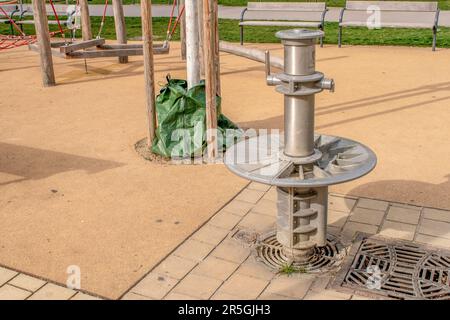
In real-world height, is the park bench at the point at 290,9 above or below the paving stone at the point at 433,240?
above

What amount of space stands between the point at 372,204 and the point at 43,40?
23.6 feet

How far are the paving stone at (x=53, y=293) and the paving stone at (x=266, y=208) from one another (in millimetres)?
1917

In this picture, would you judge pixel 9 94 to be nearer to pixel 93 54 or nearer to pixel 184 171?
pixel 93 54

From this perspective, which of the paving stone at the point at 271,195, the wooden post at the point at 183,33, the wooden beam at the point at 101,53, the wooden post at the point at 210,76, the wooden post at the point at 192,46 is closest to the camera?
the paving stone at the point at 271,195

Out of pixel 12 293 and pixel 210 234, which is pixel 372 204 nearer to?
pixel 210 234

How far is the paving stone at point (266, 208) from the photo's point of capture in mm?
5309

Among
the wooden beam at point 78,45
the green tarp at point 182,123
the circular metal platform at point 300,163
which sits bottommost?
the green tarp at point 182,123

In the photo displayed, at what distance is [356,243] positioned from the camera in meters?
4.73

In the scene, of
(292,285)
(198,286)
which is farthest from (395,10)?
(198,286)

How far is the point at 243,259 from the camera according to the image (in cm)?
453

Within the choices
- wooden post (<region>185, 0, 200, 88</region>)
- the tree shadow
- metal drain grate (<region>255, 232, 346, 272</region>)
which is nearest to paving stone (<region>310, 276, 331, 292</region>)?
metal drain grate (<region>255, 232, 346, 272</region>)

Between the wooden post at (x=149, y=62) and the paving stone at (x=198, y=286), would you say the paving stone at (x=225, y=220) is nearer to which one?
the paving stone at (x=198, y=286)

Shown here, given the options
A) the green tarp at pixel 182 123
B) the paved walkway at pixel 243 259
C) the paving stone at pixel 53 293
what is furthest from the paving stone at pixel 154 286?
the green tarp at pixel 182 123

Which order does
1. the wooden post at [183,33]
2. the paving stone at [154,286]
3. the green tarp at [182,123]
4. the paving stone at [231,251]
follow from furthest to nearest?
the wooden post at [183,33] → the green tarp at [182,123] → the paving stone at [231,251] → the paving stone at [154,286]
